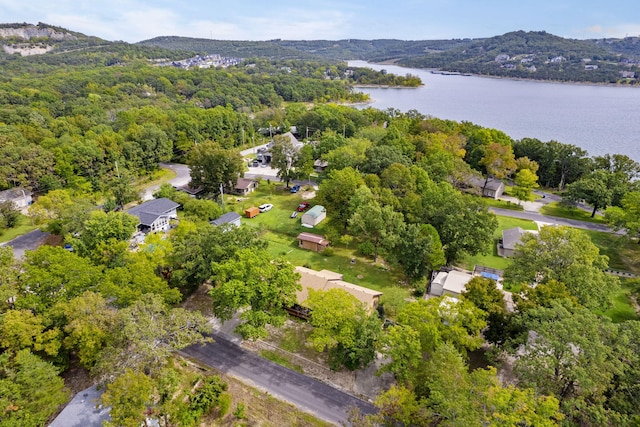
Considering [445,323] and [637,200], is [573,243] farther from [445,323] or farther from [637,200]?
[637,200]

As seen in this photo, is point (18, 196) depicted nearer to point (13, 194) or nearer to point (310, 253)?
point (13, 194)

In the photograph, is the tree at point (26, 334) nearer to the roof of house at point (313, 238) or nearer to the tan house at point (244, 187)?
the roof of house at point (313, 238)

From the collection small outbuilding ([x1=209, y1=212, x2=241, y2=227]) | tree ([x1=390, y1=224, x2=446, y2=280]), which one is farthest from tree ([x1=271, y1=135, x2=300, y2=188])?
tree ([x1=390, y1=224, x2=446, y2=280])

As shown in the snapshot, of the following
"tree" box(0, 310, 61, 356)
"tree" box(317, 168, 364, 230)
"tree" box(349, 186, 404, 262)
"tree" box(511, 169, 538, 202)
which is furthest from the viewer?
"tree" box(511, 169, 538, 202)

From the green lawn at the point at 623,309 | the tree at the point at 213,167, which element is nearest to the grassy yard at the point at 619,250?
the green lawn at the point at 623,309

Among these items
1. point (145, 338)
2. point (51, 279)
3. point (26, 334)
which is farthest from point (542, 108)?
point (26, 334)

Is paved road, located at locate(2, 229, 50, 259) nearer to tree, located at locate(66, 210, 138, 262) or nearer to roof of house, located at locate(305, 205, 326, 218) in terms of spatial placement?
tree, located at locate(66, 210, 138, 262)

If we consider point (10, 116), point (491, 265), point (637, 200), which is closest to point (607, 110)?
point (637, 200)
